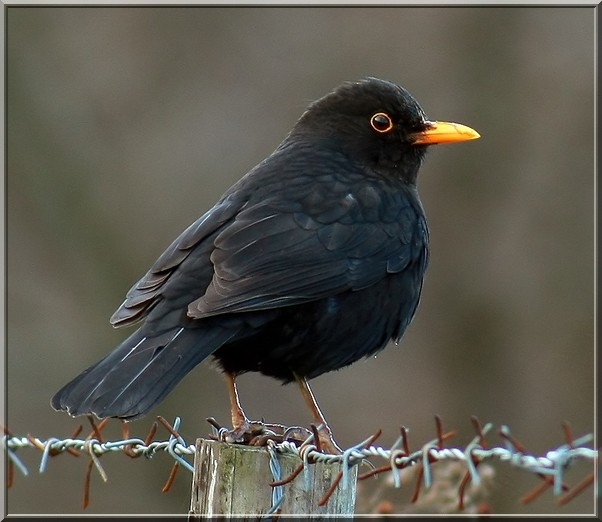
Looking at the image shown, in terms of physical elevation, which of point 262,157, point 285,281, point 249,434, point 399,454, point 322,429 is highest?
point 262,157

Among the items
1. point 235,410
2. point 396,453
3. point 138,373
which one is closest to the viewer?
point 396,453

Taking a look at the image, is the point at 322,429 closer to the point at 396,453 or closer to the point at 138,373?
the point at 138,373

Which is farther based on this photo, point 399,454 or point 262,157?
point 262,157

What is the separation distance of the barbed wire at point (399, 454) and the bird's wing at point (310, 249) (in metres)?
0.70

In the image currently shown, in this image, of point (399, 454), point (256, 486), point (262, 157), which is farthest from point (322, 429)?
point (262, 157)

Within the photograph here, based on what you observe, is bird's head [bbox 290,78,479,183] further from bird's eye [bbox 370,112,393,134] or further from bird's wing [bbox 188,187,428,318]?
bird's wing [bbox 188,187,428,318]

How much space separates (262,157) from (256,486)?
722cm

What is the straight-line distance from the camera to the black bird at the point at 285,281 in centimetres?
458

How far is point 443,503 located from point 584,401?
23.5 feet

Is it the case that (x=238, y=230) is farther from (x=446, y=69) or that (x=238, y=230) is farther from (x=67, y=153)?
(x=446, y=69)

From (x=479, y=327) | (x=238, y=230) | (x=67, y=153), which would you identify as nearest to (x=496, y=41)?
(x=479, y=327)

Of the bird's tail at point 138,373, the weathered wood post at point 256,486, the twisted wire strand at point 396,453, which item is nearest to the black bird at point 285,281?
the bird's tail at point 138,373

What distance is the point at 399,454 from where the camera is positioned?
10.8ft

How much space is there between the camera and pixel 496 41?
1167cm
